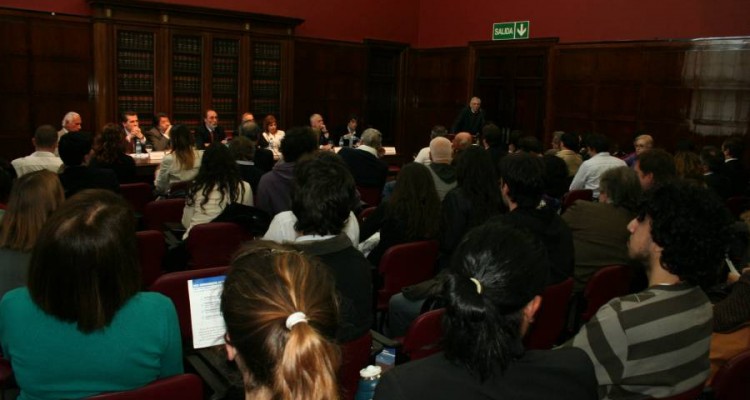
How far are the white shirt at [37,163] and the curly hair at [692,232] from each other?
519cm

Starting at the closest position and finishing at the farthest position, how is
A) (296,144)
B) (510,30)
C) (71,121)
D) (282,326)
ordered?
(282,326) < (296,144) < (71,121) < (510,30)

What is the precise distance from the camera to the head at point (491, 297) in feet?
4.52

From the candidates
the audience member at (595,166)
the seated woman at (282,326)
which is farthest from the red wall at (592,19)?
the seated woman at (282,326)

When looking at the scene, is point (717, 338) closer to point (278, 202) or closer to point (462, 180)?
point (462, 180)

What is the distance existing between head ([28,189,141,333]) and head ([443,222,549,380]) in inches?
41.2

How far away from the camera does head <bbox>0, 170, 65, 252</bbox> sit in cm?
262

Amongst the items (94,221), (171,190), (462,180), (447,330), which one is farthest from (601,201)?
(171,190)

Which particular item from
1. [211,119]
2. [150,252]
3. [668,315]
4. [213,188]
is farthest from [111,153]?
[668,315]

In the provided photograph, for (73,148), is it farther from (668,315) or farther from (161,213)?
(668,315)

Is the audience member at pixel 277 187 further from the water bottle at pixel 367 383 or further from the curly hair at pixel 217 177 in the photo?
the water bottle at pixel 367 383

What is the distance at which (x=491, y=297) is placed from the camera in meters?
1.40

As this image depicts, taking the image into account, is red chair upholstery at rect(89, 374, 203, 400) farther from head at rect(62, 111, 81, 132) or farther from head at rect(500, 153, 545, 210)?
head at rect(62, 111, 81, 132)

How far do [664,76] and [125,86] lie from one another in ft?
28.0

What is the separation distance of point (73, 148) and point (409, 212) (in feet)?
8.38
